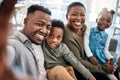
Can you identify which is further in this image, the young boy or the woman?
the woman

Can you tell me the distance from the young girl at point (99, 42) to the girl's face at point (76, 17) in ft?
0.48

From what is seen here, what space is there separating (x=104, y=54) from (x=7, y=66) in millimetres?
1505

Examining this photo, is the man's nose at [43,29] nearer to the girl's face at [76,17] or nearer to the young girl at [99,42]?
the girl's face at [76,17]

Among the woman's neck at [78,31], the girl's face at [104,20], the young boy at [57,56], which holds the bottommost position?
the young boy at [57,56]

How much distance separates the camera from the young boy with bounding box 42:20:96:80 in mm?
1140

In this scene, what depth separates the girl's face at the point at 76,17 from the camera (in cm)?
132

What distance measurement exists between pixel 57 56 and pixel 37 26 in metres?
0.36

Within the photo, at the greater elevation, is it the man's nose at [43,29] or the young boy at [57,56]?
the man's nose at [43,29]

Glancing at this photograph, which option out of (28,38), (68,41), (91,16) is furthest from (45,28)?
(91,16)

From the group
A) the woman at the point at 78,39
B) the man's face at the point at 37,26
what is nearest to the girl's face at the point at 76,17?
the woman at the point at 78,39

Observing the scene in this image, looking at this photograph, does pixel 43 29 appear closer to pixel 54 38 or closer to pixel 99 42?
pixel 54 38

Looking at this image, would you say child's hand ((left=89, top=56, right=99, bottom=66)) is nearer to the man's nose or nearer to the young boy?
the young boy

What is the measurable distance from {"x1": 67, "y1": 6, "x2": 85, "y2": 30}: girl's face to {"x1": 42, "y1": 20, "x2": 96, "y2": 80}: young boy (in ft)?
0.47

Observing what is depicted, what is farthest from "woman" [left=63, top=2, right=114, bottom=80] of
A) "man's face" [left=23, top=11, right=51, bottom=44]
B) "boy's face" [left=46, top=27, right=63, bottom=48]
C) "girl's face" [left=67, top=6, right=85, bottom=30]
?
"man's face" [left=23, top=11, right=51, bottom=44]
